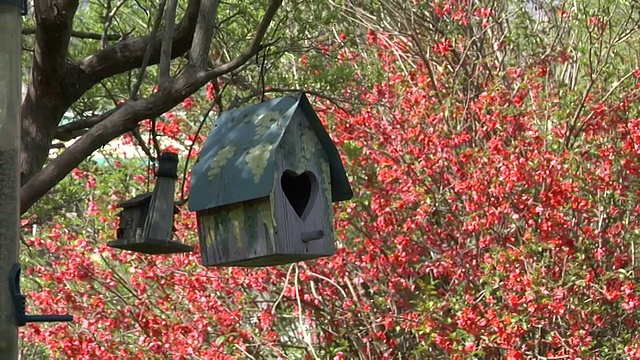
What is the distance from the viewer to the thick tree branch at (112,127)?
4.39 meters

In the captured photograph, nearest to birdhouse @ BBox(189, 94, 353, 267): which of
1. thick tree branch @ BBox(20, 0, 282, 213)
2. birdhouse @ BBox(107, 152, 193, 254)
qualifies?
birdhouse @ BBox(107, 152, 193, 254)

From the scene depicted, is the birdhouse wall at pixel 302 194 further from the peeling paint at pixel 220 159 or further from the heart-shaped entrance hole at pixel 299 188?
the peeling paint at pixel 220 159

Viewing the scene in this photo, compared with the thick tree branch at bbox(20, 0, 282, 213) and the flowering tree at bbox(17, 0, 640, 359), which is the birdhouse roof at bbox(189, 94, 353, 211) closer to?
the thick tree branch at bbox(20, 0, 282, 213)

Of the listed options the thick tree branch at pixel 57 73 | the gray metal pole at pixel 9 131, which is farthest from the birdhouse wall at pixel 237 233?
the gray metal pole at pixel 9 131

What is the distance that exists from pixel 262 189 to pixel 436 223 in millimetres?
4969

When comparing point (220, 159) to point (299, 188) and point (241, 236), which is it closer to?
point (241, 236)

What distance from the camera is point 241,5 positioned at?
7.15 metres

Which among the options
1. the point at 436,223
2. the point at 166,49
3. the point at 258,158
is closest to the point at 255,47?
the point at 166,49

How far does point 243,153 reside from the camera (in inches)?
184

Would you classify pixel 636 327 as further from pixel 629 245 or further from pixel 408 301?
pixel 408 301

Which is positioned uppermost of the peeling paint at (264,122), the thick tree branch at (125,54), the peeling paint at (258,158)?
the thick tree branch at (125,54)

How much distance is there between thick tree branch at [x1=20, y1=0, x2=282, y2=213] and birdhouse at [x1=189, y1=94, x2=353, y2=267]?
0.28 metres

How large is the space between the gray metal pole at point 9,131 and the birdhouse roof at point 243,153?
1.06 m

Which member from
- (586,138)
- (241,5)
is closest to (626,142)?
(586,138)
